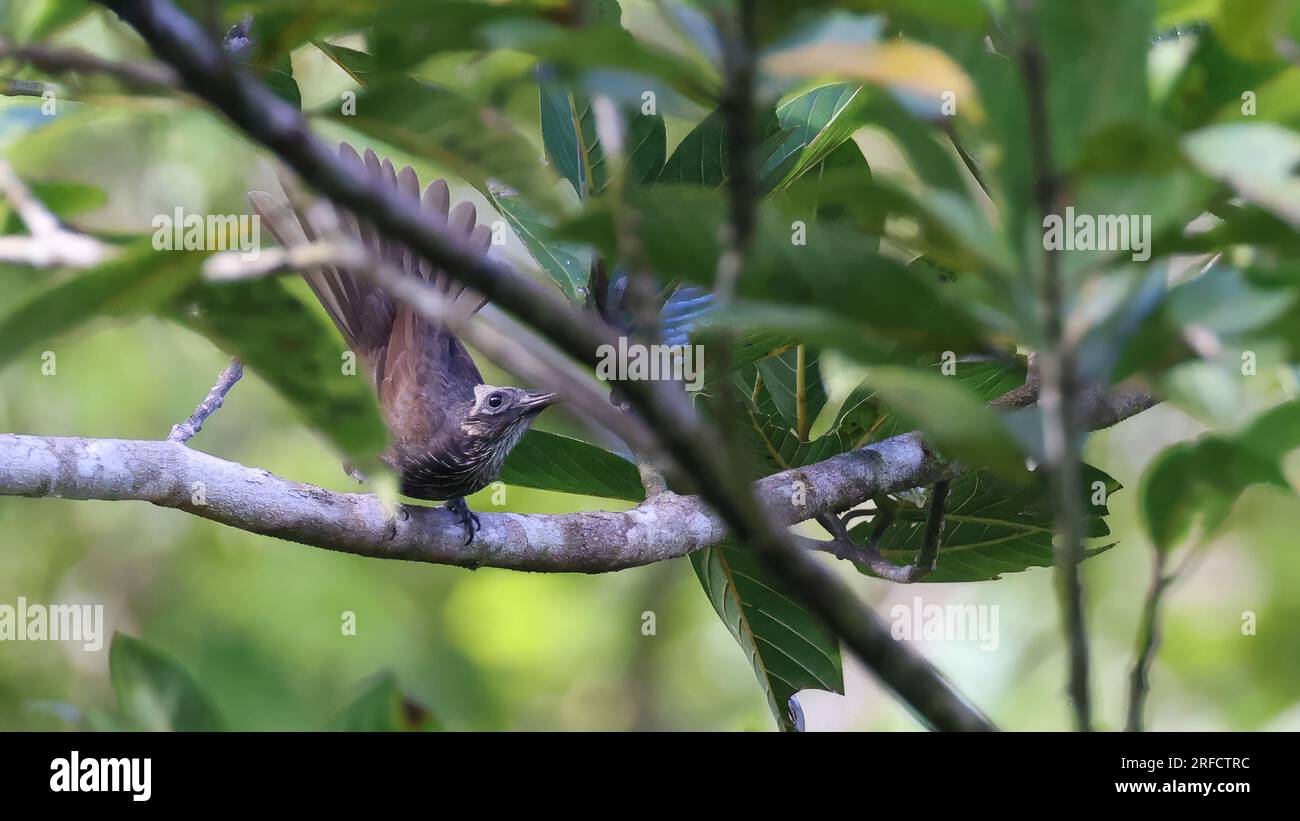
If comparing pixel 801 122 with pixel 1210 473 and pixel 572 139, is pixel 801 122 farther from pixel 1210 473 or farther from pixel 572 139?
pixel 1210 473

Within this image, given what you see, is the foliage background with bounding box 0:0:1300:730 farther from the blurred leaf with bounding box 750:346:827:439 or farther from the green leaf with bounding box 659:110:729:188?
the green leaf with bounding box 659:110:729:188

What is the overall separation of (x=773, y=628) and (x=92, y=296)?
1.81 meters

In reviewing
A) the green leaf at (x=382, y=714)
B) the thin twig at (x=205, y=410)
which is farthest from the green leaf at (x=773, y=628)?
the green leaf at (x=382, y=714)

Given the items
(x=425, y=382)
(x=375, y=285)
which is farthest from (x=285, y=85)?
(x=425, y=382)

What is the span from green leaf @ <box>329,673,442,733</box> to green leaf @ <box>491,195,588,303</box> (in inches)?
52.0

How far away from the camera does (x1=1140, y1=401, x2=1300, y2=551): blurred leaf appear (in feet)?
2.46

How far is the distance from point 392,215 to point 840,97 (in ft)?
5.08

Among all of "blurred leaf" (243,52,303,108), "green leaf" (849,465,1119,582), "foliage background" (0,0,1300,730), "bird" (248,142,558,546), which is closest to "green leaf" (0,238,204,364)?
"blurred leaf" (243,52,303,108)

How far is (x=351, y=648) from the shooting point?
5281 millimetres

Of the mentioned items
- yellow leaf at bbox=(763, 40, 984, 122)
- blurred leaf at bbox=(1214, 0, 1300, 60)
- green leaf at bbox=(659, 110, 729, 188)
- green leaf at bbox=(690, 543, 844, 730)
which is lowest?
green leaf at bbox=(690, 543, 844, 730)

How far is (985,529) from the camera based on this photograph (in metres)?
2.28

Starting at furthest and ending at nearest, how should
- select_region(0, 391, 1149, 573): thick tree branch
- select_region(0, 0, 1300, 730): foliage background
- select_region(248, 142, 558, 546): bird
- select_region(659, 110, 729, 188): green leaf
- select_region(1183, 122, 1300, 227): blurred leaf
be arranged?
select_region(0, 0, 1300, 730): foliage background, select_region(248, 142, 558, 546): bird, select_region(659, 110, 729, 188): green leaf, select_region(0, 391, 1149, 573): thick tree branch, select_region(1183, 122, 1300, 227): blurred leaf

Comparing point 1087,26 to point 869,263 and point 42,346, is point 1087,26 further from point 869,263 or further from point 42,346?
point 42,346
